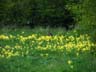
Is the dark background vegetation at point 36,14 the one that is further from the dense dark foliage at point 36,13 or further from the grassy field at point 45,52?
the grassy field at point 45,52

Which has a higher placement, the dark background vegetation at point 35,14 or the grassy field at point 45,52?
the grassy field at point 45,52

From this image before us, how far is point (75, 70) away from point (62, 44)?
3.39 m

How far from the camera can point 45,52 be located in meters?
11.8

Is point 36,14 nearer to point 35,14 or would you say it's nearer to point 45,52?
point 35,14

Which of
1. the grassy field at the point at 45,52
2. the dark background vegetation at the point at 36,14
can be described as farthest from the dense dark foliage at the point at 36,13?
the grassy field at the point at 45,52

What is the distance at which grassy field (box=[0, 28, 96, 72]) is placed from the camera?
9.82m

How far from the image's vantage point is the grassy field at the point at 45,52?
9.82 meters

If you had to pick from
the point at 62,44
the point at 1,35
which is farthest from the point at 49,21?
the point at 62,44

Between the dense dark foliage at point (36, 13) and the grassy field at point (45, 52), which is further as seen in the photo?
the dense dark foliage at point (36, 13)

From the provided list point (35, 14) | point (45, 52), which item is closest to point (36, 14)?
point (35, 14)

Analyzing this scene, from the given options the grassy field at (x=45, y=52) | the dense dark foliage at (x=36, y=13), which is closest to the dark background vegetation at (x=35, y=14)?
the dense dark foliage at (x=36, y=13)

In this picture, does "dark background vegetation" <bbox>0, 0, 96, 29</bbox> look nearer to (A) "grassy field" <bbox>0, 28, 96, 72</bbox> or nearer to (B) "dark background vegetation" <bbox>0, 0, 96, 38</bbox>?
(B) "dark background vegetation" <bbox>0, 0, 96, 38</bbox>

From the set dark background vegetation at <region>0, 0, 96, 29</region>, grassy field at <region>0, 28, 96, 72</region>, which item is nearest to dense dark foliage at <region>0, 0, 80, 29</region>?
dark background vegetation at <region>0, 0, 96, 29</region>

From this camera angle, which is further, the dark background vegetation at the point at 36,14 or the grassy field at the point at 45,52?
the dark background vegetation at the point at 36,14
